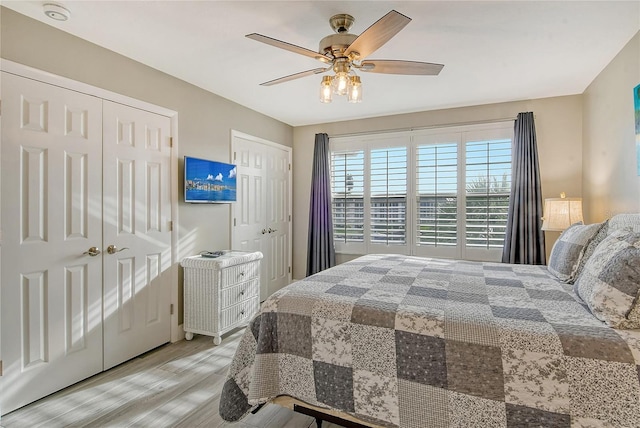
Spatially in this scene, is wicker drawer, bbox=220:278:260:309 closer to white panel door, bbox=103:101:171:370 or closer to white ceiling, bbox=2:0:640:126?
white panel door, bbox=103:101:171:370

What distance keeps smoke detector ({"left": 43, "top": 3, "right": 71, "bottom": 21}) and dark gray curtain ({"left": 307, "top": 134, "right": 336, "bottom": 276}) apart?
307 cm

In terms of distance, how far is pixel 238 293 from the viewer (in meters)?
3.28

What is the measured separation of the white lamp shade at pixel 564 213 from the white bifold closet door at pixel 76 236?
358 cm

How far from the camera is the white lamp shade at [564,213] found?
3.02 m

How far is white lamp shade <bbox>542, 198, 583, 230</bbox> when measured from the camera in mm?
3020

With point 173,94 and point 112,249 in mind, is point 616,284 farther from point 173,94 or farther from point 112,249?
point 173,94

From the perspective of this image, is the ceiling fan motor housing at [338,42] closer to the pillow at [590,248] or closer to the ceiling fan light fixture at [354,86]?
the ceiling fan light fixture at [354,86]

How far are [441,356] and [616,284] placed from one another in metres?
0.79

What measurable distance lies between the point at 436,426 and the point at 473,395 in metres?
0.21

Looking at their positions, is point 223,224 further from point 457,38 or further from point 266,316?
point 457,38

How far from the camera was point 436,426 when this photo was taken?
54.8 inches

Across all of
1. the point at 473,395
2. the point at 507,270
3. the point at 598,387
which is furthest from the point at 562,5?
the point at 473,395

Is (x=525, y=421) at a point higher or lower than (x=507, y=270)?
lower

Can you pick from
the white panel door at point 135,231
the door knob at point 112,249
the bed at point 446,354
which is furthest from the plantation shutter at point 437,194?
the door knob at point 112,249
